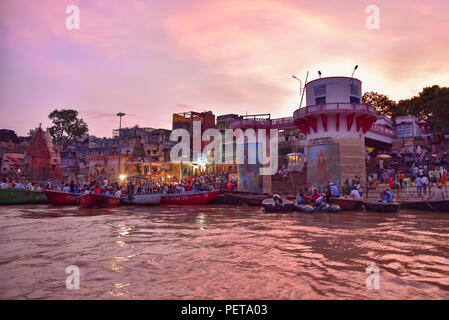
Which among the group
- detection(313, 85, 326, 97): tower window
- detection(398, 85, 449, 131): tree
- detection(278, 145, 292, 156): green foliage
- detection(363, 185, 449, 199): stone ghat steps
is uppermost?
detection(398, 85, 449, 131): tree

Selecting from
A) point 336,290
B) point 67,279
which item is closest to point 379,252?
point 336,290

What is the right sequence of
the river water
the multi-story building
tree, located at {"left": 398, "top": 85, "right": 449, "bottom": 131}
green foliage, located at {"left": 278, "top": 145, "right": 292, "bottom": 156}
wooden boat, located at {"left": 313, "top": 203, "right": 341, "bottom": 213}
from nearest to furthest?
1. the river water
2. wooden boat, located at {"left": 313, "top": 203, "right": 341, "bottom": 213}
3. tree, located at {"left": 398, "top": 85, "right": 449, "bottom": 131}
4. green foliage, located at {"left": 278, "top": 145, "right": 292, "bottom": 156}
5. the multi-story building

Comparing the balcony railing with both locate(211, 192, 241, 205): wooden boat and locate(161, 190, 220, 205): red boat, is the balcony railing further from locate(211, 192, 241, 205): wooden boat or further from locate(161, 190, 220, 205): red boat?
locate(161, 190, 220, 205): red boat

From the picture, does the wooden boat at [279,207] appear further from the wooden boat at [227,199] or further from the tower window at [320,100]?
the tower window at [320,100]

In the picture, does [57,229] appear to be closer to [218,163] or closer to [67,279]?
[67,279]

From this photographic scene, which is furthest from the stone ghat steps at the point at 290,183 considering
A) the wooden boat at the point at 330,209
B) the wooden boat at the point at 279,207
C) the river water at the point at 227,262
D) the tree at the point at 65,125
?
the tree at the point at 65,125

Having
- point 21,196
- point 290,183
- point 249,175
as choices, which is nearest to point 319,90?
point 290,183

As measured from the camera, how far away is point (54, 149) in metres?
58.7

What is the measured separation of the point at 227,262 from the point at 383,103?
5905 cm

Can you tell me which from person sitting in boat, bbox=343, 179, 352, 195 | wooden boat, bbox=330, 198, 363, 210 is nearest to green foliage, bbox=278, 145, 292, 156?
person sitting in boat, bbox=343, 179, 352, 195

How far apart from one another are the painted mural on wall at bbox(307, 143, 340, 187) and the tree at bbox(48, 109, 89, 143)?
2555 inches

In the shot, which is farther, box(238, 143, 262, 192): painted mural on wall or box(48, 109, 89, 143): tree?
box(48, 109, 89, 143): tree

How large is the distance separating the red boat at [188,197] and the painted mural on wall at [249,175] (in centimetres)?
523

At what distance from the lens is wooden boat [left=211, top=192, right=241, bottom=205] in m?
27.3
